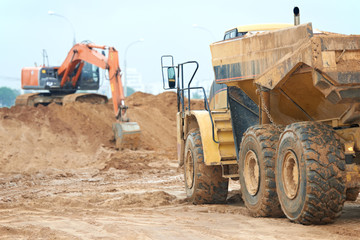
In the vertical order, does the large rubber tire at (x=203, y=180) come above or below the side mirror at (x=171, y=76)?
below

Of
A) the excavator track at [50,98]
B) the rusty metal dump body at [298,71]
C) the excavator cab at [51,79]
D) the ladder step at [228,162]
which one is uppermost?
the excavator cab at [51,79]

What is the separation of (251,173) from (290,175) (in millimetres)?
1247

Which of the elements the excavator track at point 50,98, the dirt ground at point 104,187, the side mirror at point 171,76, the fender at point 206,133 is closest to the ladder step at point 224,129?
the fender at point 206,133

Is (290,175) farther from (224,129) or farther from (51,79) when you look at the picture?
(51,79)

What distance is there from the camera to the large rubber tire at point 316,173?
21.5 feet

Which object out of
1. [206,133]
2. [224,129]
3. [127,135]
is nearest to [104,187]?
[206,133]

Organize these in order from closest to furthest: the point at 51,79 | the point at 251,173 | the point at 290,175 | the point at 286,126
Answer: the point at 290,175, the point at 286,126, the point at 251,173, the point at 51,79

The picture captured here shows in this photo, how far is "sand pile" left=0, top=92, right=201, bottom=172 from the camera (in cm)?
2212

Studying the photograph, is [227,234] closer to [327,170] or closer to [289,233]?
[289,233]

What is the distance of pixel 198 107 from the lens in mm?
32781

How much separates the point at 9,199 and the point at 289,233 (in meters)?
7.17

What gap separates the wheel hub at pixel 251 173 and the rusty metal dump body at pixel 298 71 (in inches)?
23.5

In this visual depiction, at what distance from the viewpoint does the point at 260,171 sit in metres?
7.93

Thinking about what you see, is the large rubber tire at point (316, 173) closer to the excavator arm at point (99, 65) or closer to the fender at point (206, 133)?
the fender at point (206, 133)
